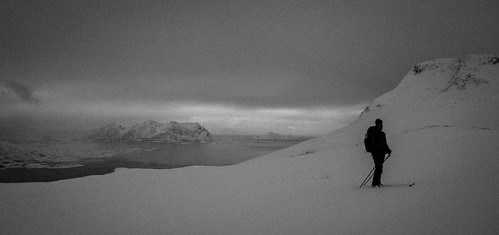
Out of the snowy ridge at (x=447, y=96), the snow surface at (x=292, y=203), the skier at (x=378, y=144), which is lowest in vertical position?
the snow surface at (x=292, y=203)

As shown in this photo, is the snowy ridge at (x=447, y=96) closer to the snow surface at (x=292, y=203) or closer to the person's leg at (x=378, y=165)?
the snow surface at (x=292, y=203)

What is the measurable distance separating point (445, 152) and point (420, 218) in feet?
28.1

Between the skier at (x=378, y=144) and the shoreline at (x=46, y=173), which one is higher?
the skier at (x=378, y=144)

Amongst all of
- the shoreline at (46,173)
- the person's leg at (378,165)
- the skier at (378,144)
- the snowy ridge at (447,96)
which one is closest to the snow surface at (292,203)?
the person's leg at (378,165)

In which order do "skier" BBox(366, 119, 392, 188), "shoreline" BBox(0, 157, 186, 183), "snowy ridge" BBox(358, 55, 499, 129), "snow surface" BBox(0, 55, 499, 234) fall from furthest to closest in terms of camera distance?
1. "shoreline" BBox(0, 157, 186, 183)
2. "snowy ridge" BBox(358, 55, 499, 129)
3. "skier" BBox(366, 119, 392, 188)
4. "snow surface" BBox(0, 55, 499, 234)

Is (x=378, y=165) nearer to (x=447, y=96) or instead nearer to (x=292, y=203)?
(x=292, y=203)

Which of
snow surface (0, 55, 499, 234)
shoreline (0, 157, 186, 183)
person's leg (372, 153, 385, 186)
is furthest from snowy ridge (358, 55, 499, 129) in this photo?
shoreline (0, 157, 186, 183)

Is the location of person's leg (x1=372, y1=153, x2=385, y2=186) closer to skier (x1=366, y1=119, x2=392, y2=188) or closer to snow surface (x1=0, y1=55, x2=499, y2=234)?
skier (x1=366, y1=119, x2=392, y2=188)

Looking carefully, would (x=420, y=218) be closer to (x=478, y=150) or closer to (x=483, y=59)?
(x=478, y=150)

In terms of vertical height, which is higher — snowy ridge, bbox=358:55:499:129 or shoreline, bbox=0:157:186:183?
snowy ridge, bbox=358:55:499:129

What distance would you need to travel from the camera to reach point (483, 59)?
48.7 m

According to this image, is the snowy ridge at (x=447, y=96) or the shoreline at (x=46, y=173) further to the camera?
the shoreline at (x=46, y=173)

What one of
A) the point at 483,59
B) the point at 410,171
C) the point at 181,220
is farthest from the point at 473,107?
the point at 181,220

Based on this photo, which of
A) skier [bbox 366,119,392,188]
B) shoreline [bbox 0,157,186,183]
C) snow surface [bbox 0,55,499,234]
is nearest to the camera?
snow surface [bbox 0,55,499,234]
